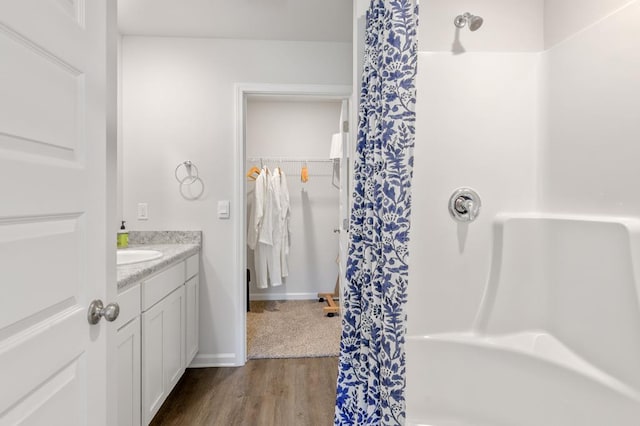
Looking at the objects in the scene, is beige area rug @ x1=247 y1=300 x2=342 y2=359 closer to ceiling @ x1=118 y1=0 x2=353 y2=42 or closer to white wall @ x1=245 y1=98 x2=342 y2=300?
white wall @ x1=245 y1=98 x2=342 y2=300

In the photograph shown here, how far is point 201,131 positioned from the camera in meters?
2.40

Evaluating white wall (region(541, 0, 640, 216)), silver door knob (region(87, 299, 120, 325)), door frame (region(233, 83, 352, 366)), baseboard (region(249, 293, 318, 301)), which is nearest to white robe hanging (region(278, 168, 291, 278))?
baseboard (region(249, 293, 318, 301))

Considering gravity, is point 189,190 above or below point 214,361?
above

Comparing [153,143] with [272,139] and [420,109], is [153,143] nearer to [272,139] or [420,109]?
[272,139]

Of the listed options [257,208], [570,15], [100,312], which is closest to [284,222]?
[257,208]

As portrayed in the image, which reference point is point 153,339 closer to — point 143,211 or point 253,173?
point 143,211

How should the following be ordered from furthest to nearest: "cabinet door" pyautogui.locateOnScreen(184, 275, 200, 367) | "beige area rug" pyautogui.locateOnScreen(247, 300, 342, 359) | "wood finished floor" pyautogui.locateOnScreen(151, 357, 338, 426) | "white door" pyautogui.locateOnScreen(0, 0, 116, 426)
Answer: "beige area rug" pyautogui.locateOnScreen(247, 300, 342, 359) < "cabinet door" pyautogui.locateOnScreen(184, 275, 200, 367) < "wood finished floor" pyautogui.locateOnScreen(151, 357, 338, 426) < "white door" pyautogui.locateOnScreen(0, 0, 116, 426)

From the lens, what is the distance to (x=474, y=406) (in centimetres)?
142

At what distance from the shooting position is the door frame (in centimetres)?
240

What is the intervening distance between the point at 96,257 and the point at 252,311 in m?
2.82

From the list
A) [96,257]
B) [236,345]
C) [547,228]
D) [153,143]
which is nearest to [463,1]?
[547,228]

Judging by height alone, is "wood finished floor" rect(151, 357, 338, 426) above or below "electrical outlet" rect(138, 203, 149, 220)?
below

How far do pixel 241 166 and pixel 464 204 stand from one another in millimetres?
1626

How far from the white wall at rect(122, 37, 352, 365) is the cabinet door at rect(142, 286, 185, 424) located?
1.32 ft
